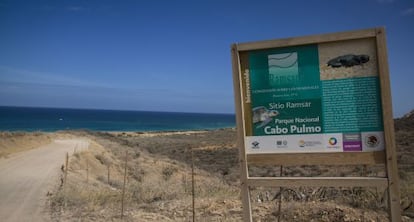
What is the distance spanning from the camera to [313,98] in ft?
17.0

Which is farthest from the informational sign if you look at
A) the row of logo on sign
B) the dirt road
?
the dirt road

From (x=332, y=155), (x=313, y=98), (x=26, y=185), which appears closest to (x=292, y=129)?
(x=313, y=98)

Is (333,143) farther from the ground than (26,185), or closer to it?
farther from the ground

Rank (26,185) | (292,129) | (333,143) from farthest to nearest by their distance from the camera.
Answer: (26,185) < (292,129) < (333,143)

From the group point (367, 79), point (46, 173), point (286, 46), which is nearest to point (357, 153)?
point (367, 79)

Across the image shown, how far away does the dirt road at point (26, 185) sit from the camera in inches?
385

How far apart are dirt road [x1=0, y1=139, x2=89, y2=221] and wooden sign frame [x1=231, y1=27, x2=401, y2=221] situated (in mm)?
5381

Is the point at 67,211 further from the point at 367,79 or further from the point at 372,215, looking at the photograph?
the point at 367,79

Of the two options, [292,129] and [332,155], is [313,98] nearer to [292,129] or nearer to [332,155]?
[292,129]

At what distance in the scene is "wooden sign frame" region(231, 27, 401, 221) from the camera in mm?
4848

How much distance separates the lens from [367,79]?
4965 mm

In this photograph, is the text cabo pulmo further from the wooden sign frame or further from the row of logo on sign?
the wooden sign frame

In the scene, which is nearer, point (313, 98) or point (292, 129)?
point (313, 98)

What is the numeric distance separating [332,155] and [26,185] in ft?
39.8
